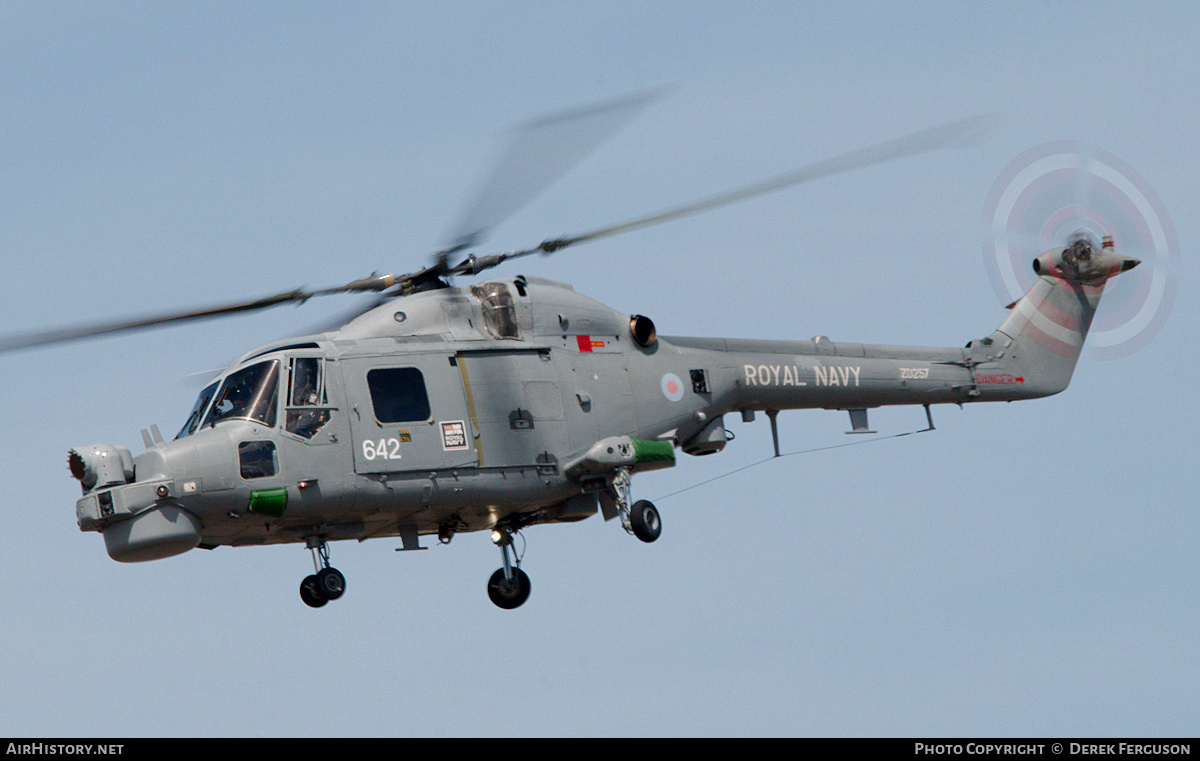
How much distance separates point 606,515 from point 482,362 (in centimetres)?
326

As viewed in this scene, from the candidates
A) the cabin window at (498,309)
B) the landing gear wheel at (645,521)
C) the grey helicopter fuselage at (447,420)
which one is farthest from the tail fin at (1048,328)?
the cabin window at (498,309)

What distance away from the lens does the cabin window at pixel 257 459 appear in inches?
811

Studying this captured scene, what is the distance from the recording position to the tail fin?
96.2 feet

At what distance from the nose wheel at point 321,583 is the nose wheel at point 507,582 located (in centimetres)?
303

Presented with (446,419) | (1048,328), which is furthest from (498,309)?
(1048,328)

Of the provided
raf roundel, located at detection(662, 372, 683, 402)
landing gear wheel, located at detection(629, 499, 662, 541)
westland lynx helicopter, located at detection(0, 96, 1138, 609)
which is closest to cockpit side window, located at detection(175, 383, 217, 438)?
westland lynx helicopter, located at detection(0, 96, 1138, 609)

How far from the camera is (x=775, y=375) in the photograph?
26.3 m

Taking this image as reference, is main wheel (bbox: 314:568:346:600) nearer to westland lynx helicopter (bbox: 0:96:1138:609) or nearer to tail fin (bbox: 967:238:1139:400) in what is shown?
westland lynx helicopter (bbox: 0:96:1138:609)

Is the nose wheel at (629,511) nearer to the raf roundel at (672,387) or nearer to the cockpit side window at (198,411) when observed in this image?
the raf roundel at (672,387)

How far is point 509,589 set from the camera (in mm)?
24234

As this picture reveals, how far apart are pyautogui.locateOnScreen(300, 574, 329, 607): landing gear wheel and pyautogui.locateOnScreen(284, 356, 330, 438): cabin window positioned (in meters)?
2.33

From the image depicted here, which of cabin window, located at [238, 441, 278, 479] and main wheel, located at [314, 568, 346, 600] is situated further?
main wheel, located at [314, 568, 346, 600]
